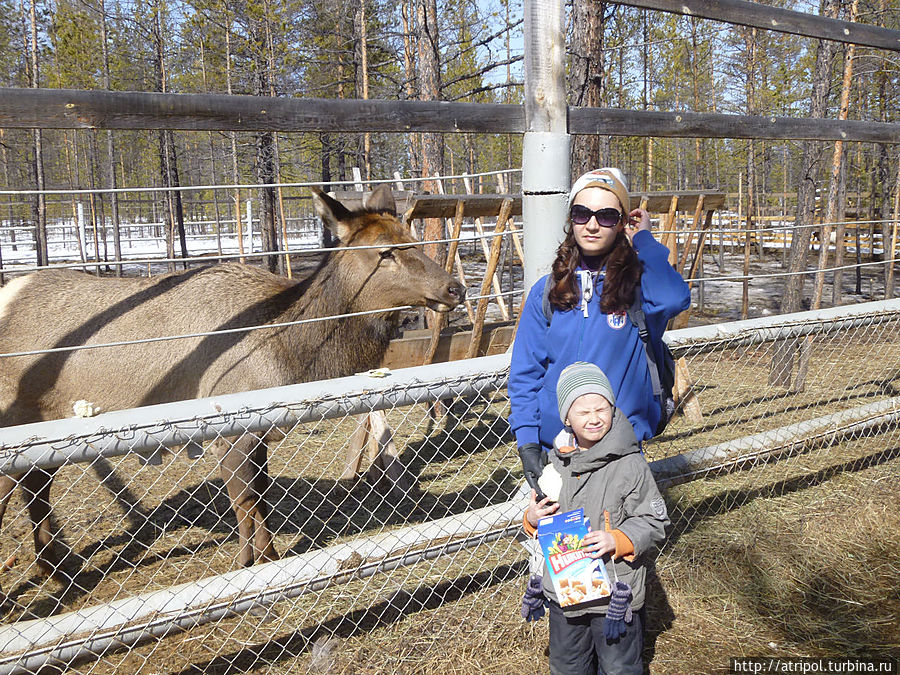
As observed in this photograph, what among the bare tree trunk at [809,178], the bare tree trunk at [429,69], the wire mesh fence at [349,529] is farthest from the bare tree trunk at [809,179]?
the bare tree trunk at [429,69]

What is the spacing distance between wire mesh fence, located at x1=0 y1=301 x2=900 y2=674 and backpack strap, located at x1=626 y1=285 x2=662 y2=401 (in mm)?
709

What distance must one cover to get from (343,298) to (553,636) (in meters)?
3.18

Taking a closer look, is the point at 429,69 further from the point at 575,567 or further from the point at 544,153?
the point at 575,567

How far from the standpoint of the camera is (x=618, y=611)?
2.23m

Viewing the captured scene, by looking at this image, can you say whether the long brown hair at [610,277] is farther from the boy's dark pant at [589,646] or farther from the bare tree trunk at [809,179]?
the bare tree trunk at [809,179]

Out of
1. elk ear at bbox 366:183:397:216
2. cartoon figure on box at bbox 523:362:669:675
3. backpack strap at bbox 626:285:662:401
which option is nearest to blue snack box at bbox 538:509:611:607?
cartoon figure on box at bbox 523:362:669:675

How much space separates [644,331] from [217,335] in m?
3.33

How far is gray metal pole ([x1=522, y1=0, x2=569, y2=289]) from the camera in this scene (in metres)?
2.85

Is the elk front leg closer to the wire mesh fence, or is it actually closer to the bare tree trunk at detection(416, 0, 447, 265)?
the wire mesh fence

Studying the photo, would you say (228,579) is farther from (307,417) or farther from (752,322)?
(752,322)

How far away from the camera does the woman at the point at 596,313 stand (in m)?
2.34

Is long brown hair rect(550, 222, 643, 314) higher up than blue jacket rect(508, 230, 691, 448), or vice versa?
long brown hair rect(550, 222, 643, 314)

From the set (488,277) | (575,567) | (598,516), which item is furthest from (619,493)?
(488,277)

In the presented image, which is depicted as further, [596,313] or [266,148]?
[266,148]
